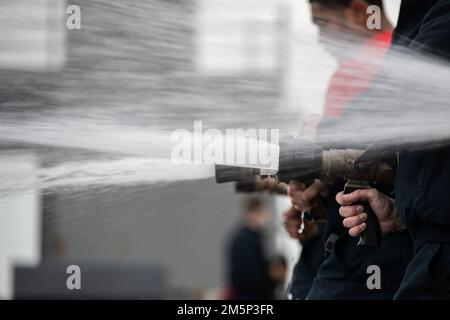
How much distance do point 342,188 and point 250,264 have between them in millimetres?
4472

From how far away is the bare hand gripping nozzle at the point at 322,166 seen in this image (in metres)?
2.74

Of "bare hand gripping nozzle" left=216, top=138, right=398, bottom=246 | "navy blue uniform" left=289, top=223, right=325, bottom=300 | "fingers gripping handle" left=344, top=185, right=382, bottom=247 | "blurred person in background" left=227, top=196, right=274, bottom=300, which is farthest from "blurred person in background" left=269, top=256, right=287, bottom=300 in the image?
"bare hand gripping nozzle" left=216, top=138, right=398, bottom=246

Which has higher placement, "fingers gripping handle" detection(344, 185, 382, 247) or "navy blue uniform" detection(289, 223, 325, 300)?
"fingers gripping handle" detection(344, 185, 382, 247)

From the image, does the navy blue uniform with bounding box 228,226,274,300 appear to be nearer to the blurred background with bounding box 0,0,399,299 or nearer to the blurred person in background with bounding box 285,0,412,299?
the blurred background with bounding box 0,0,399,299

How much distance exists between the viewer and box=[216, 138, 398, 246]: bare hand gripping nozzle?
2738 millimetres

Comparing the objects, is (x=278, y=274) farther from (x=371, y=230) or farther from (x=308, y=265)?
(x=371, y=230)

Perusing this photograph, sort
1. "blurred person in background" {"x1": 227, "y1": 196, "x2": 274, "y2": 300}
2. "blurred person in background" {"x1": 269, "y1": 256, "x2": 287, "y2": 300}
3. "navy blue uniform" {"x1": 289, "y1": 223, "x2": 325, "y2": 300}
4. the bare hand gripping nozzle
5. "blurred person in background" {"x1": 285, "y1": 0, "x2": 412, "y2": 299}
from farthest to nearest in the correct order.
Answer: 1. "blurred person in background" {"x1": 269, "y1": 256, "x2": 287, "y2": 300}
2. "blurred person in background" {"x1": 227, "y1": 196, "x2": 274, "y2": 300}
3. "navy blue uniform" {"x1": 289, "y1": 223, "x2": 325, "y2": 300}
4. "blurred person in background" {"x1": 285, "y1": 0, "x2": 412, "y2": 299}
5. the bare hand gripping nozzle

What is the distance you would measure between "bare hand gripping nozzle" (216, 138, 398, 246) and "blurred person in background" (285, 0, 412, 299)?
24cm

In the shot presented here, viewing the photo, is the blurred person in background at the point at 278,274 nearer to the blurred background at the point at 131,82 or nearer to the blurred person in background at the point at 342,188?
the blurred background at the point at 131,82

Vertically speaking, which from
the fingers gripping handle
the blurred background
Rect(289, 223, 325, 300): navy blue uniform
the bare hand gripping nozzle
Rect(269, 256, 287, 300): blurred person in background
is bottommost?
Rect(269, 256, 287, 300): blurred person in background

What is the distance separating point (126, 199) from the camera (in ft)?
10.9

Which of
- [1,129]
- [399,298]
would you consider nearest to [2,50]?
[1,129]

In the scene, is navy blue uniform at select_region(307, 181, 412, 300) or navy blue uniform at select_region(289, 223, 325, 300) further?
navy blue uniform at select_region(289, 223, 325, 300)

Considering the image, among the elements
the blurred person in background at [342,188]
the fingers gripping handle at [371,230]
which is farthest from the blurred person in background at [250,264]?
the fingers gripping handle at [371,230]
